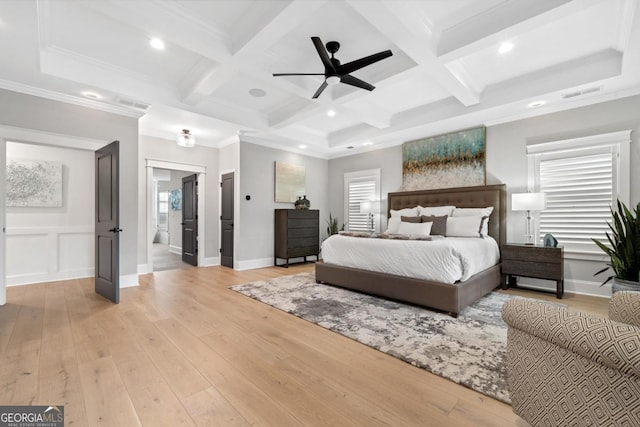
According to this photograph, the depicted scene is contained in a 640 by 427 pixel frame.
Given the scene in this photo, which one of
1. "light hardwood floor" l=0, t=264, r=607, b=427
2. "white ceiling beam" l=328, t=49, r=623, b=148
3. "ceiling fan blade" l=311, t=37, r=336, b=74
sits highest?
"white ceiling beam" l=328, t=49, r=623, b=148

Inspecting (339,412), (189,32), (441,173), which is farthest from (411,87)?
(339,412)

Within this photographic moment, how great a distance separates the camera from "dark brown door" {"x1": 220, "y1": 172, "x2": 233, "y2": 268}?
584 centimetres

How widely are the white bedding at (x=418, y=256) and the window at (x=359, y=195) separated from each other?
242 centimetres

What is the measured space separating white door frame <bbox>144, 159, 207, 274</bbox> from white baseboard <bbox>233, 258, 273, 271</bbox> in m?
0.99

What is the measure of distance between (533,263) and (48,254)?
7505mm

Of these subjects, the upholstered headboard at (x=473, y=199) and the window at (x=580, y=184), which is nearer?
the window at (x=580, y=184)

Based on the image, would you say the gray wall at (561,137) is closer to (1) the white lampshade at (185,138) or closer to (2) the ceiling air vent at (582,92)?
(2) the ceiling air vent at (582,92)

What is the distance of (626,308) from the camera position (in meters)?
1.47

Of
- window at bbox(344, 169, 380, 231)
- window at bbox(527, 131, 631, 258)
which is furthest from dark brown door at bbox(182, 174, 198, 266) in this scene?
window at bbox(527, 131, 631, 258)

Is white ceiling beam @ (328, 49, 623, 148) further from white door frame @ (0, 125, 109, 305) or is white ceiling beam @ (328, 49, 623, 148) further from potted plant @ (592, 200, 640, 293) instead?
white door frame @ (0, 125, 109, 305)

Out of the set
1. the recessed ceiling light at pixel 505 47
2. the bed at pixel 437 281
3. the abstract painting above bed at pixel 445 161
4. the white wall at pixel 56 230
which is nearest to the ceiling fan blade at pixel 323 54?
the recessed ceiling light at pixel 505 47

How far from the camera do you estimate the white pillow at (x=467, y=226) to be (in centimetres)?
422

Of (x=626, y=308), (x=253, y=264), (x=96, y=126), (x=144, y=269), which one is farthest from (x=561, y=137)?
(x=144, y=269)

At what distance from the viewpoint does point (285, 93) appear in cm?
432
